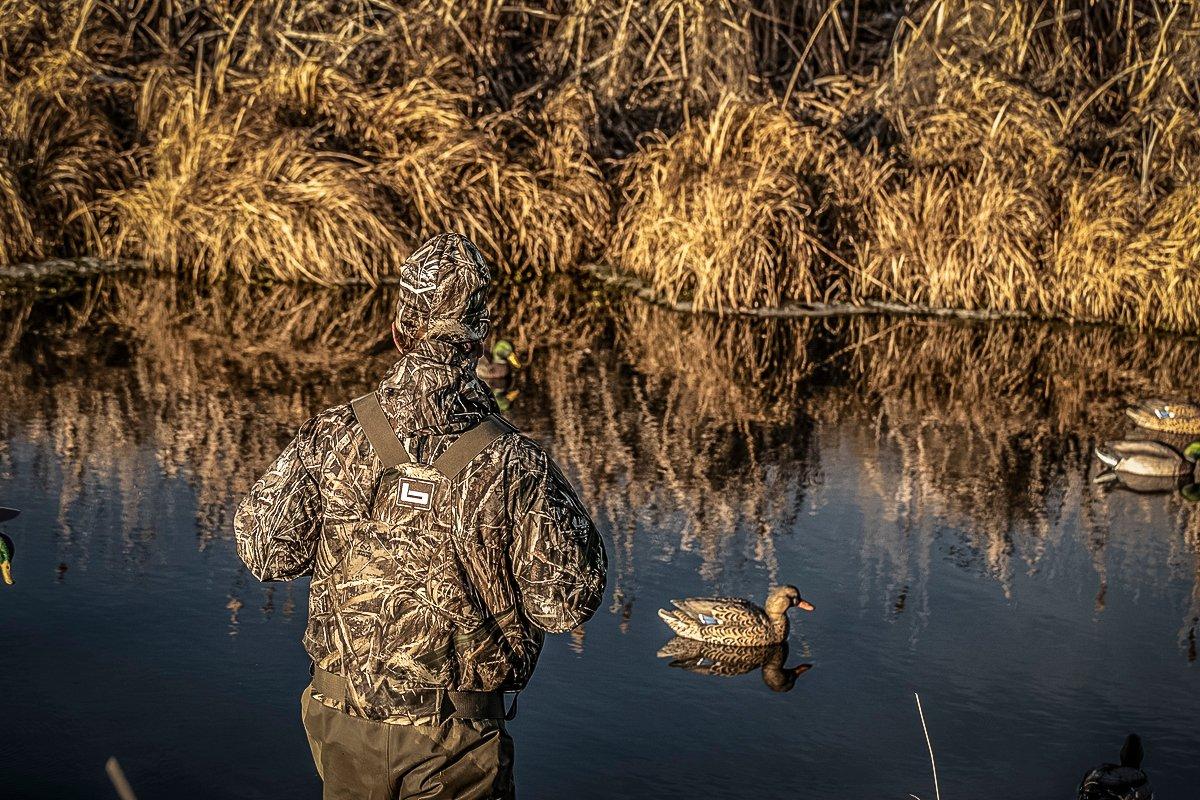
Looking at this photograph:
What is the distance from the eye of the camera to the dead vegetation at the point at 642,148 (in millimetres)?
16141

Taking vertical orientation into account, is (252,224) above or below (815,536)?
above

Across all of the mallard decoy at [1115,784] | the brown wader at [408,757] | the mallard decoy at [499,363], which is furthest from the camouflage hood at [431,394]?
the mallard decoy at [499,363]

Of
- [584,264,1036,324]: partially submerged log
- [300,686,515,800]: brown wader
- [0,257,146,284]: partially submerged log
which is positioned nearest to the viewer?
[300,686,515,800]: brown wader

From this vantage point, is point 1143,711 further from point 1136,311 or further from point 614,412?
point 1136,311

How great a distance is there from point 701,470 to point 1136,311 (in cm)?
666

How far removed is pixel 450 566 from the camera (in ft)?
13.7

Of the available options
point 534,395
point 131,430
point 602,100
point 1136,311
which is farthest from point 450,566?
point 602,100

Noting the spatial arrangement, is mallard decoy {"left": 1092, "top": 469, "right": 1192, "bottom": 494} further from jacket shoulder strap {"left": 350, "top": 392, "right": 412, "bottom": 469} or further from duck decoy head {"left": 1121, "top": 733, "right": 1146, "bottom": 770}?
jacket shoulder strap {"left": 350, "top": 392, "right": 412, "bottom": 469}

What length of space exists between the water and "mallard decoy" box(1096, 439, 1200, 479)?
207 millimetres

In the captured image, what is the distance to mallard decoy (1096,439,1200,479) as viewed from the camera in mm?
11258

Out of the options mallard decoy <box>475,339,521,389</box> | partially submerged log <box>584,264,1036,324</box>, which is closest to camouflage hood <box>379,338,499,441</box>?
mallard decoy <box>475,339,521,389</box>

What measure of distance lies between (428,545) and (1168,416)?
9.30 metres

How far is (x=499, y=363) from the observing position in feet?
43.7

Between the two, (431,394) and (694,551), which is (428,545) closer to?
(431,394)
